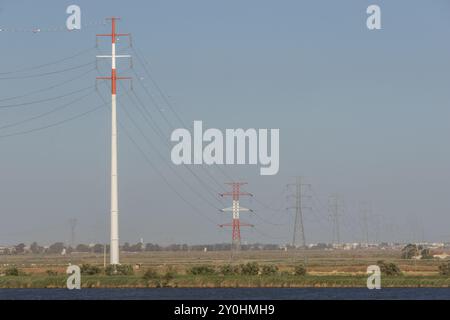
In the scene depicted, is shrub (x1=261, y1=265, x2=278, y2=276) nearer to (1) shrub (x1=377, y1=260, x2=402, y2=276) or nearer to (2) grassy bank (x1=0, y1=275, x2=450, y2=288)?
(2) grassy bank (x1=0, y1=275, x2=450, y2=288)

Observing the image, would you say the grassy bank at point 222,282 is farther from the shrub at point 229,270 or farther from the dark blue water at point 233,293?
the shrub at point 229,270

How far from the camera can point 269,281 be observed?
10725cm

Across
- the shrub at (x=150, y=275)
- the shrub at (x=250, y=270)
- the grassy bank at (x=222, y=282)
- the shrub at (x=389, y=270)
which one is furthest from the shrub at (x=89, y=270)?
the shrub at (x=389, y=270)

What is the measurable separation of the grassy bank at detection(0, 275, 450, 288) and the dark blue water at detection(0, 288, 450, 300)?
2.28 meters

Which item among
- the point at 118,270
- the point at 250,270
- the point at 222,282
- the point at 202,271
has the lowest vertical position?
the point at 222,282

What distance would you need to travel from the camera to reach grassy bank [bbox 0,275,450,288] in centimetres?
10506

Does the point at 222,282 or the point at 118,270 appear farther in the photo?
the point at 118,270

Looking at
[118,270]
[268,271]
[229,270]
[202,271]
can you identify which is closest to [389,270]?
[268,271]

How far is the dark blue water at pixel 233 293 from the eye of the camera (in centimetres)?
8938

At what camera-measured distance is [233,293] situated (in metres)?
94.4

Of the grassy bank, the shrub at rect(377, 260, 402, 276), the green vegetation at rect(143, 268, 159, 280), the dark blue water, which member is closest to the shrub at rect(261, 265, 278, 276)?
the grassy bank

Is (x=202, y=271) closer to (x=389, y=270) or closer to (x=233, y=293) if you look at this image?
(x=233, y=293)

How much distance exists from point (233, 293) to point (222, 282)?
12.2 metres
